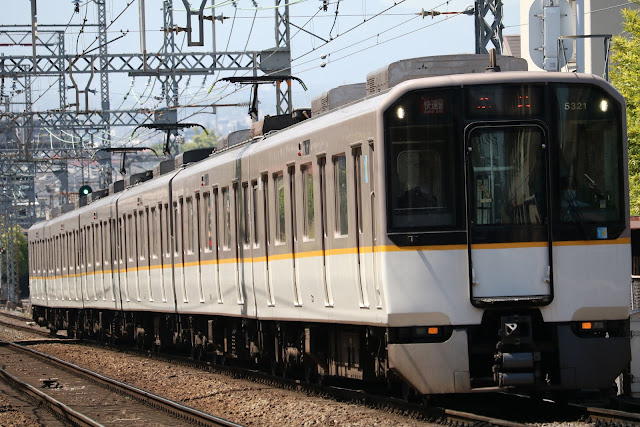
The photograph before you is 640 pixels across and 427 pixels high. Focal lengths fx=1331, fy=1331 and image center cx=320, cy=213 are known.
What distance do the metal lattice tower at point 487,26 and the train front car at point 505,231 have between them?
8.48 meters

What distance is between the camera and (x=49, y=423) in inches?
569

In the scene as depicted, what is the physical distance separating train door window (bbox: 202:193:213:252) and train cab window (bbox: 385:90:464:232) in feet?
25.4

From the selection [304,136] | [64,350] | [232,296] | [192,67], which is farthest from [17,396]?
[192,67]

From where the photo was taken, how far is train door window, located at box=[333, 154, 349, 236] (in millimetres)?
12719

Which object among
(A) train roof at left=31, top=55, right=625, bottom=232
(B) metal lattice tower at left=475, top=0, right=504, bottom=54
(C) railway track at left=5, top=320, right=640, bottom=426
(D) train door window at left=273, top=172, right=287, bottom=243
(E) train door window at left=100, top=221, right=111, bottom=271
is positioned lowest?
(C) railway track at left=5, top=320, right=640, bottom=426

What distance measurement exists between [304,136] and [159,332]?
35.9ft

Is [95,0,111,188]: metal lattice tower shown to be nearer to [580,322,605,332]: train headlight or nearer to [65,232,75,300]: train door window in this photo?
[65,232,75,300]: train door window

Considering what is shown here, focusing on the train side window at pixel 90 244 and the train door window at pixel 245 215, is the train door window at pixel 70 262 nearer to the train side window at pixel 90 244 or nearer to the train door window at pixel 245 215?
the train side window at pixel 90 244

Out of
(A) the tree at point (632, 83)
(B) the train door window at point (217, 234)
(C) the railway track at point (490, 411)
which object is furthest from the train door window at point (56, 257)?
(C) the railway track at point (490, 411)

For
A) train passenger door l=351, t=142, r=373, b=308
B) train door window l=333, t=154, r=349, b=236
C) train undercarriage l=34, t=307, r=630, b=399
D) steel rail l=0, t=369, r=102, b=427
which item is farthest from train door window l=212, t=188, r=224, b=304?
train passenger door l=351, t=142, r=373, b=308

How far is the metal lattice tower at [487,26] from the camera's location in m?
20.0

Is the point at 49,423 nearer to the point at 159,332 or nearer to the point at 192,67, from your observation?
the point at 159,332

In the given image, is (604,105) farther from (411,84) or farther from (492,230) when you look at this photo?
(411,84)

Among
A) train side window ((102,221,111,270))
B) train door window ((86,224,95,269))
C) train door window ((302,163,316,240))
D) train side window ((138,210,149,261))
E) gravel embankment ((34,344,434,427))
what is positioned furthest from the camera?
train door window ((86,224,95,269))
